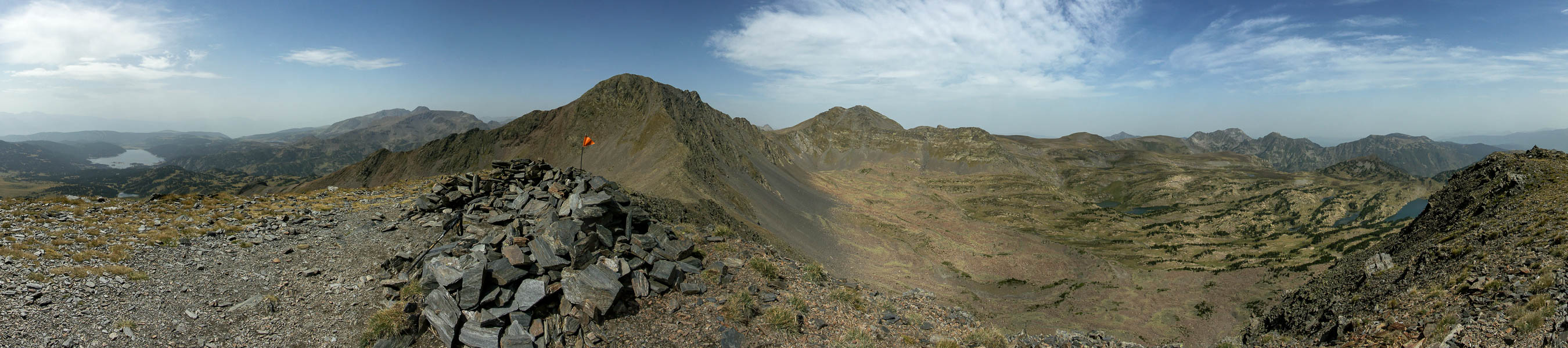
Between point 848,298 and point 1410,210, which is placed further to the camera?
point 1410,210

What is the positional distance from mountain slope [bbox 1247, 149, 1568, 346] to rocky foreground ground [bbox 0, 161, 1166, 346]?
874 cm

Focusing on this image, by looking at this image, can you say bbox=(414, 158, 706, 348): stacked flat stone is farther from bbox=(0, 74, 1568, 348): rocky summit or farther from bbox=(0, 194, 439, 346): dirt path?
bbox=(0, 194, 439, 346): dirt path

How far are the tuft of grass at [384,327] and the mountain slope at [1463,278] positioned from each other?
84.5ft

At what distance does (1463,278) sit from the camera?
52.0ft

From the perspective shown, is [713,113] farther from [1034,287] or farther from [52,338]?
[52,338]

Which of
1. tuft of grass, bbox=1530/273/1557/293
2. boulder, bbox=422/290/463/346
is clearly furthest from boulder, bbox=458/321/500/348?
tuft of grass, bbox=1530/273/1557/293

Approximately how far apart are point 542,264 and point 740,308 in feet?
17.5

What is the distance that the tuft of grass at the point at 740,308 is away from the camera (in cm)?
1320

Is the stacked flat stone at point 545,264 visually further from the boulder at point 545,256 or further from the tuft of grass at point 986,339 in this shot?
the tuft of grass at point 986,339

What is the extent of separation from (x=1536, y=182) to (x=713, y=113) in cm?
11325

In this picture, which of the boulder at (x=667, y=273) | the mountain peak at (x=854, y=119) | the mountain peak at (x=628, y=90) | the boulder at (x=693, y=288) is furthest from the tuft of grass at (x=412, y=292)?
the mountain peak at (x=854, y=119)

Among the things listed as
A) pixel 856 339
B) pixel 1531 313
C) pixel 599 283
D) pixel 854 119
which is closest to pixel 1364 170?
pixel 854 119

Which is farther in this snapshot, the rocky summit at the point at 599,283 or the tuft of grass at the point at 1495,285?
the tuft of grass at the point at 1495,285

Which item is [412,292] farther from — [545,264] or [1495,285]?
[1495,285]
